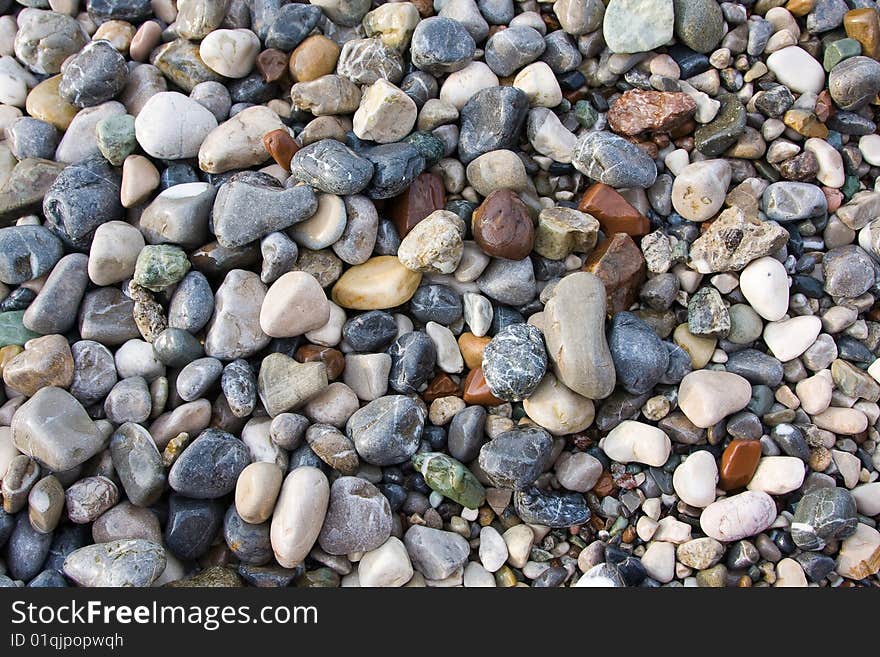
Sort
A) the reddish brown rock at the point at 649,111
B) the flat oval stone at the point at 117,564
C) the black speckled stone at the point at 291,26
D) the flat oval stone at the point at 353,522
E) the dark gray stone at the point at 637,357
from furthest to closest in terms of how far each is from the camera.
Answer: the black speckled stone at the point at 291,26 < the reddish brown rock at the point at 649,111 < the dark gray stone at the point at 637,357 < the flat oval stone at the point at 353,522 < the flat oval stone at the point at 117,564

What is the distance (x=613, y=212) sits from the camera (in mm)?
2053

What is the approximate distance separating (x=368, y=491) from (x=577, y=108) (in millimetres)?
1256

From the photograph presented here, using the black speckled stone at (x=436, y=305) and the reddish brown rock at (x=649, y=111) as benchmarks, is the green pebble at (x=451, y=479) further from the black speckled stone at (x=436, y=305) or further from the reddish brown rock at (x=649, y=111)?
the reddish brown rock at (x=649, y=111)

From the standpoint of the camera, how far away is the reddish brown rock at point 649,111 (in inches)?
82.5

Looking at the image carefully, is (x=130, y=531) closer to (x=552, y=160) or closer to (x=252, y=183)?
(x=252, y=183)

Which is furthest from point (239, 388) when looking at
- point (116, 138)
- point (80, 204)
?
A: point (116, 138)

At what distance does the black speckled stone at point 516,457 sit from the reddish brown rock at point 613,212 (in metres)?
0.62

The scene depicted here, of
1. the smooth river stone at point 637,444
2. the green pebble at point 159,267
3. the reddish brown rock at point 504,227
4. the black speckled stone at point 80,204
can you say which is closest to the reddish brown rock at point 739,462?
the smooth river stone at point 637,444

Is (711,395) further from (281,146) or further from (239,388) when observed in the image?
(281,146)

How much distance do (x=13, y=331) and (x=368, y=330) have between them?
95 cm

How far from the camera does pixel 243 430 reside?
1917 millimetres

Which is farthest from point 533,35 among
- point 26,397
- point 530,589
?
point 26,397

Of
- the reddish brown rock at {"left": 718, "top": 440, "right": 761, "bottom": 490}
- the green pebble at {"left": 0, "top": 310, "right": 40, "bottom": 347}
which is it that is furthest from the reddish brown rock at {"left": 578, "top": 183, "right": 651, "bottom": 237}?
the green pebble at {"left": 0, "top": 310, "right": 40, "bottom": 347}

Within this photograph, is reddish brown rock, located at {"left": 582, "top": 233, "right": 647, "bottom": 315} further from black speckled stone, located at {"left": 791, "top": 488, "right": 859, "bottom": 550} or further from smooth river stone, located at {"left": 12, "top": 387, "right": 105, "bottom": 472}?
smooth river stone, located at {"left": 12, "top": 387, "right": 105, "bottom": 472}
